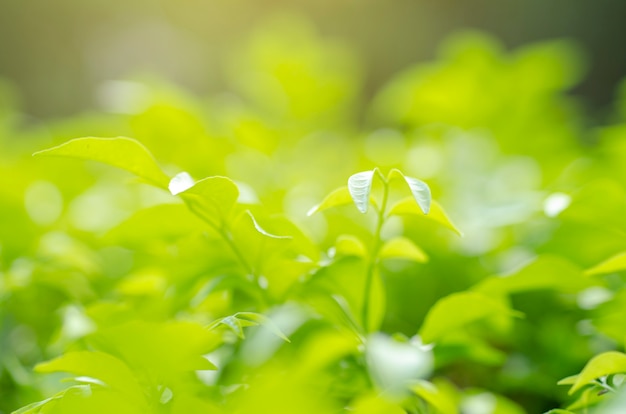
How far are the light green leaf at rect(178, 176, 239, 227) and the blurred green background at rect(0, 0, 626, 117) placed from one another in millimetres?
2096

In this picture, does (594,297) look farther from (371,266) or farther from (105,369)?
(105,369)

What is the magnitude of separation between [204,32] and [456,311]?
2.50 metres

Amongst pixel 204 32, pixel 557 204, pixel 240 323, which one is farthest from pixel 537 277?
pixel 204 32

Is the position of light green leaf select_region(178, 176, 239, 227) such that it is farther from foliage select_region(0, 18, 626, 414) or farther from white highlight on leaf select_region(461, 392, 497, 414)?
white highlight on leaf select_region(461, 392, 497, 414)

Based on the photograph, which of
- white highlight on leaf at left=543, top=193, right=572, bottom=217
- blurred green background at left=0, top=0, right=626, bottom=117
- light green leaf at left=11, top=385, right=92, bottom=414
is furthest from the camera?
blurred green background at left=0, top=0, right=626, bottom=117

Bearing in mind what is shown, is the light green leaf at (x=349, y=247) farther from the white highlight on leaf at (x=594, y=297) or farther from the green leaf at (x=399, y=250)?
the white highlight on leaf at (x=594, y=297)

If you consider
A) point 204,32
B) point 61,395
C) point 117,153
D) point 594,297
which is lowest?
point 61,395

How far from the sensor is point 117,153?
1.10 feet

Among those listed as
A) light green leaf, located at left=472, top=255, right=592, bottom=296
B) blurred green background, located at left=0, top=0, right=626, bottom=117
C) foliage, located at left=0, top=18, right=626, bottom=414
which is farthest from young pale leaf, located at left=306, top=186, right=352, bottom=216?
blurred green background, located at left=0, top=0, right=626, bottom=117

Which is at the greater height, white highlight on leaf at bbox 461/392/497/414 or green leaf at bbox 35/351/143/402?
white highlight on leaf at bbox 461/392/497/414

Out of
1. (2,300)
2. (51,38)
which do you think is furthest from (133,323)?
(51,38)

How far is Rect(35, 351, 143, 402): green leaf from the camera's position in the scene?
1.00 ft

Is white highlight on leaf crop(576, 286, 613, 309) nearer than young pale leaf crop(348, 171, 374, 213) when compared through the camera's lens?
No

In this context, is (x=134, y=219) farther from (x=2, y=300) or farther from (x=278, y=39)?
(x=278, y=39)
